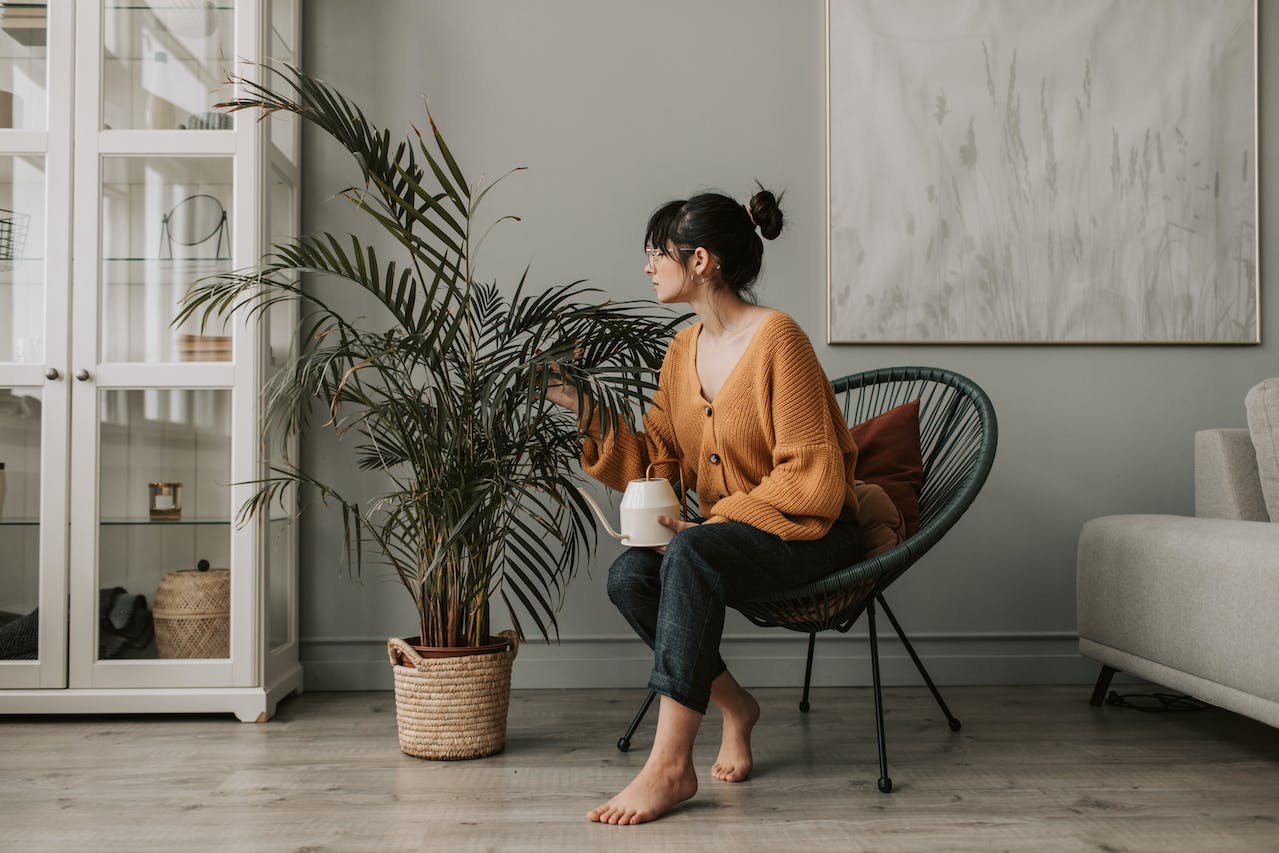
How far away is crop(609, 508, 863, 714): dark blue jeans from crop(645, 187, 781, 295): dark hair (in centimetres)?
55

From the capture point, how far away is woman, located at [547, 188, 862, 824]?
5.55ft

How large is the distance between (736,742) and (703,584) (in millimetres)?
401

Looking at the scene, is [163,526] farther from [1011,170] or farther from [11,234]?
[1011,170]

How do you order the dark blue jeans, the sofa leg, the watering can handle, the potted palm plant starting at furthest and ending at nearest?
the sofa leg < the watering can handle < the potted palm plant < the dark blue jeans

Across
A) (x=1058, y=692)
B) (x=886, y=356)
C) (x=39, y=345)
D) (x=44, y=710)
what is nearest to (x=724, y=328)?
(x=886, y=356)

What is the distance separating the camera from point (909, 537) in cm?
203

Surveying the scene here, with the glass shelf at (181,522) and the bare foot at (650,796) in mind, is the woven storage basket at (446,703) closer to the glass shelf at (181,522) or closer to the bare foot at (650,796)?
the bare foot at (650,796)

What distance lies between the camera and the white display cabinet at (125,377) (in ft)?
7.58

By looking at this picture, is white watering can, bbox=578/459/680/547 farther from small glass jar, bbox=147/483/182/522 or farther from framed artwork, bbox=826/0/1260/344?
small glass jar, bbox=147/483/182/522

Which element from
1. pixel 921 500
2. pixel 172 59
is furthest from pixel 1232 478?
pixel 172 59

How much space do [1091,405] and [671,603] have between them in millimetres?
1660

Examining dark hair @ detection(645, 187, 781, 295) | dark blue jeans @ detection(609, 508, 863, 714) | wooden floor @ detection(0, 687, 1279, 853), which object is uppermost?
dark hair @ detection(645, 187, 781, 295)

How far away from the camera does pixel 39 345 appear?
235 cm

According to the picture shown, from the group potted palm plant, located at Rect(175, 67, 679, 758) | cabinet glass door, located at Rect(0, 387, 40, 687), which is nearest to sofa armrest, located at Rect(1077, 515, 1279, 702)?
potted palm plant, located at Rect(175, 67, 679, 758)
